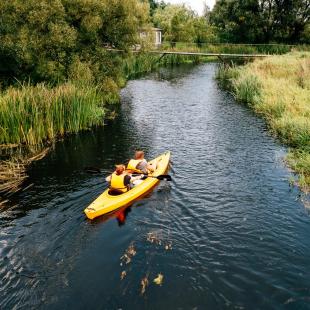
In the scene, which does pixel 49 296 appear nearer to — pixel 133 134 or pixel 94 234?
pixel 94 234

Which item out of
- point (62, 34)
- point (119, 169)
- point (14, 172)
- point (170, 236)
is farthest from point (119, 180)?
point (62, 34)

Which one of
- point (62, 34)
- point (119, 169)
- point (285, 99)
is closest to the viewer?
point (119, 169)

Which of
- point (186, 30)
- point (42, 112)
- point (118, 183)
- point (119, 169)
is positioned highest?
point (186, 30)

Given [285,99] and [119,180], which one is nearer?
[119,180]

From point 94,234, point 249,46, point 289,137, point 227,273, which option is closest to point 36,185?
point 94,234

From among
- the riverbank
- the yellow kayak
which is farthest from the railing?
the yellow kayak

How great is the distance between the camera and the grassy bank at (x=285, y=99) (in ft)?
56.6

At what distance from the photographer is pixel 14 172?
1557 centimetres

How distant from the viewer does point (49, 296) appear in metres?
8.78

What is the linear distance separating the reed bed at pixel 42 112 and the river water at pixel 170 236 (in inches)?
55.9

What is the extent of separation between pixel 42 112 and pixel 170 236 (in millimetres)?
10553

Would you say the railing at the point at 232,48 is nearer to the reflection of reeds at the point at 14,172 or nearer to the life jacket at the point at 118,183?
the reflection of reeds at the point at 14,172

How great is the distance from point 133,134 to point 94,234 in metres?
10.7

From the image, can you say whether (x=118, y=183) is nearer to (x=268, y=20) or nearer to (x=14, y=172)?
(x=14, y=172)
